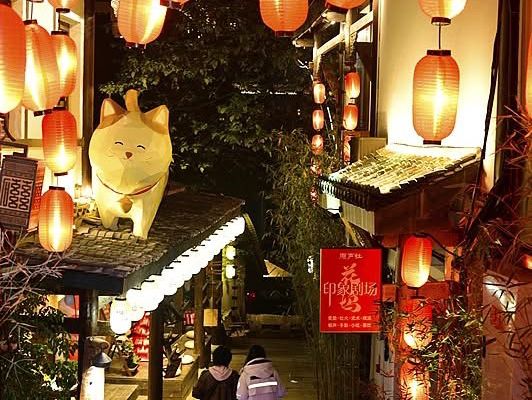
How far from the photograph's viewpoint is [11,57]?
7.07 metres

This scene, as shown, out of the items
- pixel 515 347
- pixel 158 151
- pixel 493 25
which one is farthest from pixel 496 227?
pixel 158 151

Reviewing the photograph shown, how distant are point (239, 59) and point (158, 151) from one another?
32.8ft

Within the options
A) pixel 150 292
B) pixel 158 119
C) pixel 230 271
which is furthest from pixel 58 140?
pixel 230 271

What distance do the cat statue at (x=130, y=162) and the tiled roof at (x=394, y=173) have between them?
286 cm

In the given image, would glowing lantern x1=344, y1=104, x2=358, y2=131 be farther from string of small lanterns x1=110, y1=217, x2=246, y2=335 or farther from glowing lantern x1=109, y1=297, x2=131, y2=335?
glowing lantern x1=109, y1=297, x2=131, y2=335

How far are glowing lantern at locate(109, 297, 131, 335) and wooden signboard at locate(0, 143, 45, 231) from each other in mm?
4081

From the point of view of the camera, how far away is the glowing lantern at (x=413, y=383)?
32.6 ft

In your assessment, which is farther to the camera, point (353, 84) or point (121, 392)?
point (353, 84)

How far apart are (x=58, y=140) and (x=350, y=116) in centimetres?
777

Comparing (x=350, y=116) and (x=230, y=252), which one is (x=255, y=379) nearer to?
(x=350, y=116)

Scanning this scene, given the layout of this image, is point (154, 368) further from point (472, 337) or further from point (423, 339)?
point (472, 337)

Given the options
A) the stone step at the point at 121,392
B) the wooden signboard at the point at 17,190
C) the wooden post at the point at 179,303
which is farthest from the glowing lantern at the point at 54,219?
the wooden post at the point at 179,303

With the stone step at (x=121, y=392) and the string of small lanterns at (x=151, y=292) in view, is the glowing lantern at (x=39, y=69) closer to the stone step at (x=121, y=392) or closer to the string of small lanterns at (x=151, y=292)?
the string of small lanterns at (x=151, y=292)

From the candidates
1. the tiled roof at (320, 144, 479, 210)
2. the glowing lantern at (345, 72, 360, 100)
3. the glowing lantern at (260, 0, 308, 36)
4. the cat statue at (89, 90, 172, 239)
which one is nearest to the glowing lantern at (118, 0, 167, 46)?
the glowing lantern at (260, 0, 308, 36)
